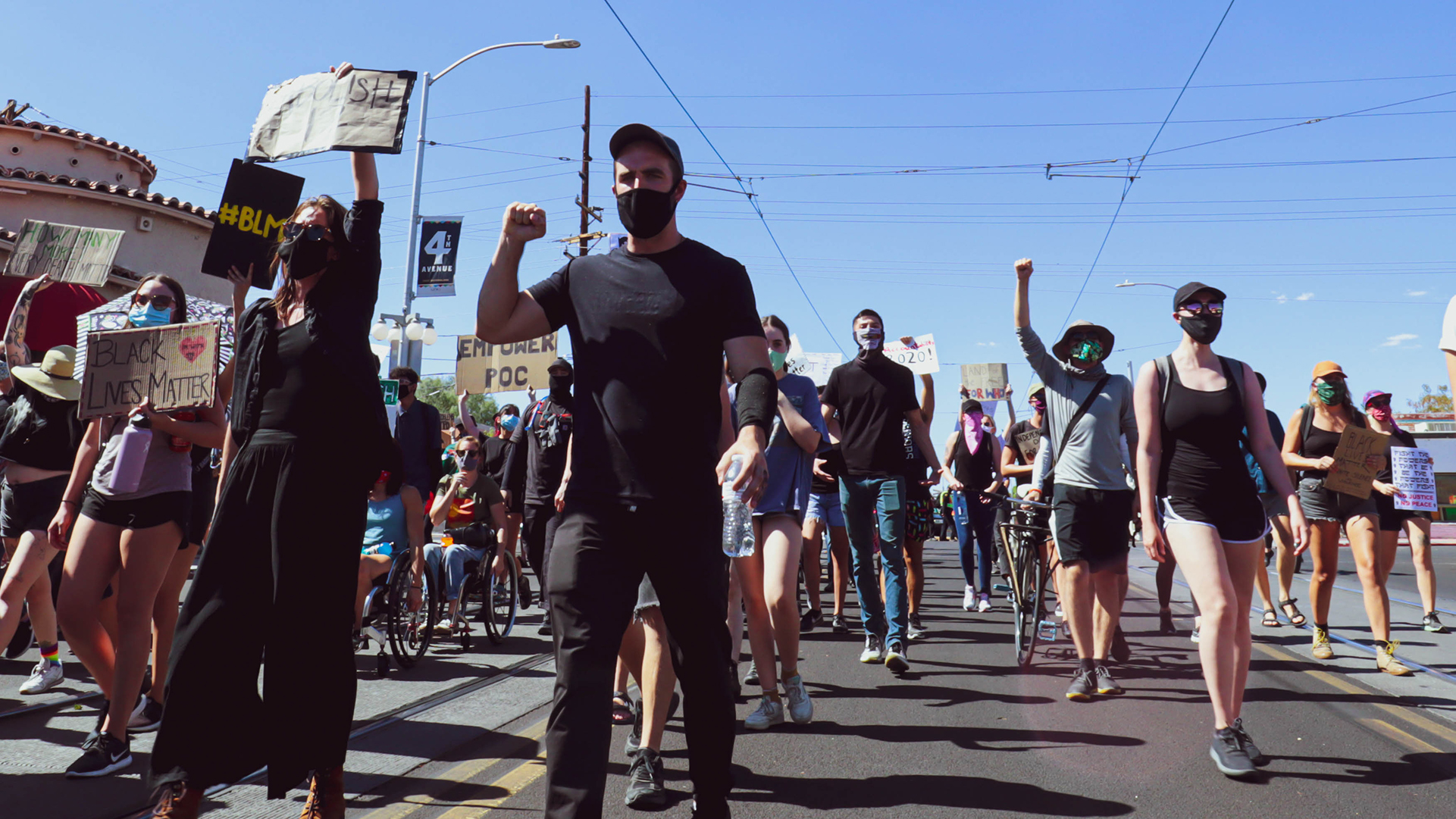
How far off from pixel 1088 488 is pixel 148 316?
4.81 meters

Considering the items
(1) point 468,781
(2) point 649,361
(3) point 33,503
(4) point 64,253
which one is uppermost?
(4) point 64,253

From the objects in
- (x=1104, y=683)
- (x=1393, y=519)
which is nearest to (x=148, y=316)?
(x=1104, y=683)

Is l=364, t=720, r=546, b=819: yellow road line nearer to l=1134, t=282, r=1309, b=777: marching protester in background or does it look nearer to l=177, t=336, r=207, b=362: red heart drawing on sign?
l=177, t=336, r=207, b=362: red heart drawing on sign

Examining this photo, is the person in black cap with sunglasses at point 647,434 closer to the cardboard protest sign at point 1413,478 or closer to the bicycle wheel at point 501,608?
the bicycle wheel at point 501,608

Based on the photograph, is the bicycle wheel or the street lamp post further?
the street lamp post

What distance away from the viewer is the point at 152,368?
4078 mm

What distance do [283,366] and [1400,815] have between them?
4100 mm

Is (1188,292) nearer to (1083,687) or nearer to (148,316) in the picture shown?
(1083,687)

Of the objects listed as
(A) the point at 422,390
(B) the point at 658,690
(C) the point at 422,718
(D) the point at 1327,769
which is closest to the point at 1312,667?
(D) the point at 1327,769

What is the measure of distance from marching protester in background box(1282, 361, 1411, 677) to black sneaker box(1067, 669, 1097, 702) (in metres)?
2.14

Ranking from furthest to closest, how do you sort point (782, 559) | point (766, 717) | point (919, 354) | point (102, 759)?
1. point (919, 354)
2. point (782, 559)
3. point (766, 717)
4. point (102, 759)

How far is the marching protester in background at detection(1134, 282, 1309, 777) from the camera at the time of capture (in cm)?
442

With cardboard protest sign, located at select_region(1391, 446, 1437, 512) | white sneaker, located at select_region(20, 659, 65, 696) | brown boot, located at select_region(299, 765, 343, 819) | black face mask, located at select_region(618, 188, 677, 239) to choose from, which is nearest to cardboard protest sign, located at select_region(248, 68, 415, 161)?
black face mask, located at select_region(618, 188, 677, 239)

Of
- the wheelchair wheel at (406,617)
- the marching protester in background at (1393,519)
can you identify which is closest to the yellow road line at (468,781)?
the wheelchair wheel at (406,617)
